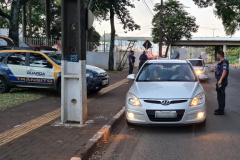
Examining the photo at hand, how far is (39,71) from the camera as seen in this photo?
33.3 feet

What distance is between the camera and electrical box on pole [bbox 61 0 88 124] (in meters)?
6.30

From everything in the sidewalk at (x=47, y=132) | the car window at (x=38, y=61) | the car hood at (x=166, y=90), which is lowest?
the sidewalk at (x=47, y=132)

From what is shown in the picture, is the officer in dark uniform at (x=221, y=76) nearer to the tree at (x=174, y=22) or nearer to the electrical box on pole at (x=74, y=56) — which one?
the electrical box on pole at (x=74, y=56)

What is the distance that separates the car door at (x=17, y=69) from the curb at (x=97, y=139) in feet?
15.5

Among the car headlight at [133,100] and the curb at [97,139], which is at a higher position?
the car headlight at [133,100]

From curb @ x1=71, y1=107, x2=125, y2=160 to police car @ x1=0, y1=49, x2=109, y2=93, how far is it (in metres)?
3.49

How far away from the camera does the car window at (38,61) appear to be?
10141 mm

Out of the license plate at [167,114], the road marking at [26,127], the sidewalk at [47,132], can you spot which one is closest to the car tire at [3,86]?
the sidewalk at [47,132]

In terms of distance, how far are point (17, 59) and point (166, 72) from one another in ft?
19.4

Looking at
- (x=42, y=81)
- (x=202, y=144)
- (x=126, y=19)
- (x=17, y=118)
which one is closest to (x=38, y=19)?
(x=126, y=19)

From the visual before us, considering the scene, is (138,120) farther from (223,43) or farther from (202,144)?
(223,43)

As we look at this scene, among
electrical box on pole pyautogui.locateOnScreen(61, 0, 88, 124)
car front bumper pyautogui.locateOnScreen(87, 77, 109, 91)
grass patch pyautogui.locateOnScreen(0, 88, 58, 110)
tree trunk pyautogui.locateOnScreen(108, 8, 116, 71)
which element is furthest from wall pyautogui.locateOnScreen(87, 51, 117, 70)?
electrical box on pole pyautogui.locateOnScreen(61, 0, 88, 124)

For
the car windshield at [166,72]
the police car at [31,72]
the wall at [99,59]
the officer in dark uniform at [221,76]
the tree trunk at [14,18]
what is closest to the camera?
the car windshield at [166,72]

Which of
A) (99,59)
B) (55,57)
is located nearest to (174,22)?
(99,59)
